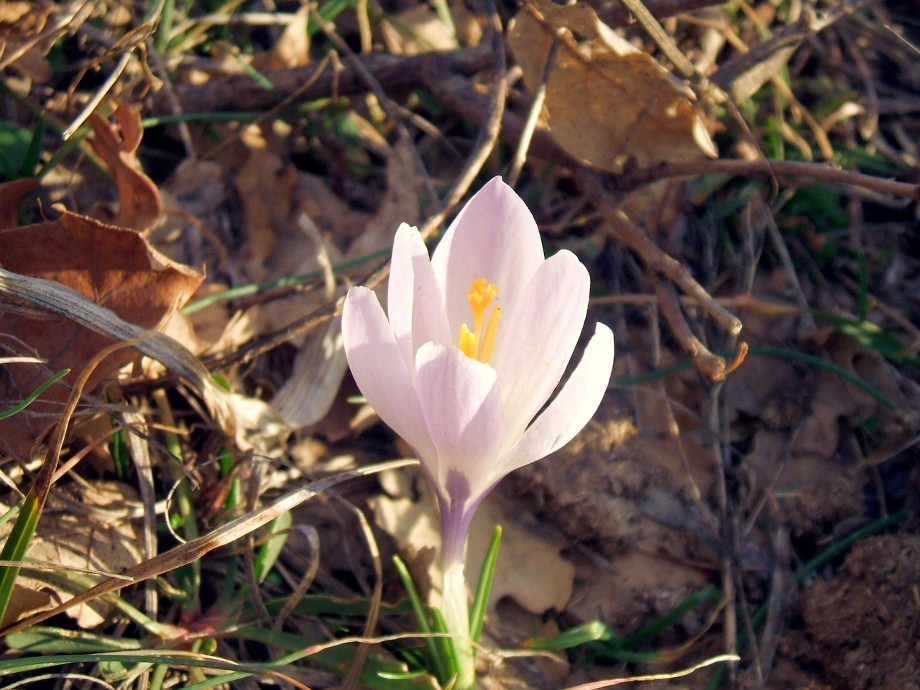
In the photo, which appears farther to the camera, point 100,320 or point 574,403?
point 100,320

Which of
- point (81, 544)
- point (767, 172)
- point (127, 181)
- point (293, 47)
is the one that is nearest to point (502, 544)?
point (81, 544)

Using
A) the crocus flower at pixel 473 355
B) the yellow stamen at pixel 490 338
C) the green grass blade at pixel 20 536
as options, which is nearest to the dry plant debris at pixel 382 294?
the green grass blade at pixel 20 536

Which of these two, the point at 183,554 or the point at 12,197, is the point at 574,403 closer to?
the point at 183,554

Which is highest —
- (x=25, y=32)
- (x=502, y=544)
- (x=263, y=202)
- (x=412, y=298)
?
Result: (x=25, y=32)

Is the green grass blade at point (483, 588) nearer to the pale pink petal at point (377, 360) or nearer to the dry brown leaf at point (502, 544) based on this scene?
the dry brown leaf at point (502, 544)

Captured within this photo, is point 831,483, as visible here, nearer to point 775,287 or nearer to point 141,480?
point 775,287

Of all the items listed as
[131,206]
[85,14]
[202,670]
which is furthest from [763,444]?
[85,14]

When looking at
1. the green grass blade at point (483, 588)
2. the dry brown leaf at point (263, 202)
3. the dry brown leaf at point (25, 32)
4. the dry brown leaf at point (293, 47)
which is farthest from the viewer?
the dry brown leaf at point (293, 47)
